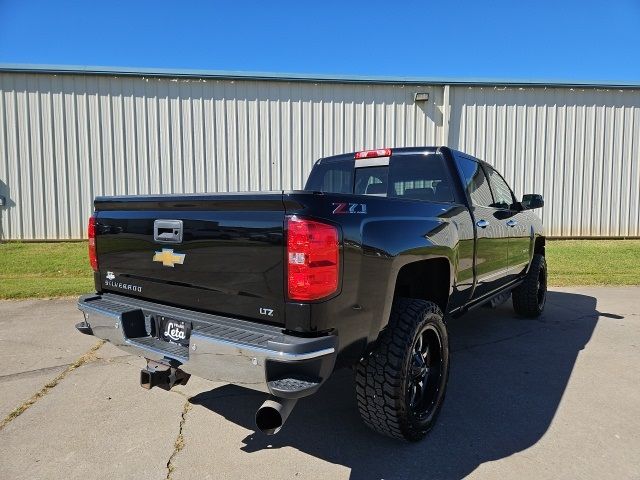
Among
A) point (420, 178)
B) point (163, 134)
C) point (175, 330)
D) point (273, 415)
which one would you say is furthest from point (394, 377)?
point (163, 134)

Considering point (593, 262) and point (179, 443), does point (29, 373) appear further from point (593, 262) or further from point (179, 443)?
point (593, 262)

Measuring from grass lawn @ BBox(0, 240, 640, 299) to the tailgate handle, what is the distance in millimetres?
5525

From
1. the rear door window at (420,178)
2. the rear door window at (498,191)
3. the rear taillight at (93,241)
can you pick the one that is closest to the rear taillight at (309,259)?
the rear taillight at (93,241)

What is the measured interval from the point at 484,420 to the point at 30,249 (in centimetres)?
1087

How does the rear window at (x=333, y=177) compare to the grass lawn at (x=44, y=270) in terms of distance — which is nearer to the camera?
the rear window at (x=333, y=177)

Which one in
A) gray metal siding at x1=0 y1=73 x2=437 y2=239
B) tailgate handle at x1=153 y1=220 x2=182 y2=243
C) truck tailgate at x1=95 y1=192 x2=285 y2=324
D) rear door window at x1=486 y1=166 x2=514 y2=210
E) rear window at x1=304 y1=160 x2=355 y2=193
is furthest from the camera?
gray metal siding at x1=0 y1=73 x2=437 y2=239

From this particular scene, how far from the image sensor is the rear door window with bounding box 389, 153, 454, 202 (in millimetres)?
3707

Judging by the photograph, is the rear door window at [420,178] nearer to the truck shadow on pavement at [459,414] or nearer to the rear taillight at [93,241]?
the truck shadow on pavement at [459,414]

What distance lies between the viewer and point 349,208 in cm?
225

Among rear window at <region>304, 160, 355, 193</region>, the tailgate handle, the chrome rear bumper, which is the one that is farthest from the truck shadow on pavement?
rear window at <region>304, 160, 355, 193</region>

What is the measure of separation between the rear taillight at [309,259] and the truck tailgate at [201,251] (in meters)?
0.07

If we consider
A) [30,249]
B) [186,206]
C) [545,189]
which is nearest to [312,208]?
[186,206]

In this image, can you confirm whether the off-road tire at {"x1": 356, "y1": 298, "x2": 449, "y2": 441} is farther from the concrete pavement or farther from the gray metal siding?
the gray metal siding

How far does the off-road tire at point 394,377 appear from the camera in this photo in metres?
2.48
